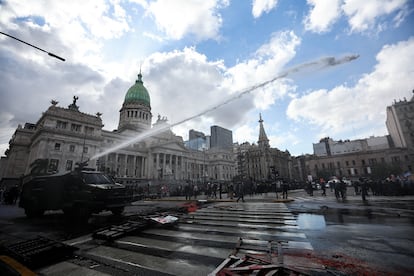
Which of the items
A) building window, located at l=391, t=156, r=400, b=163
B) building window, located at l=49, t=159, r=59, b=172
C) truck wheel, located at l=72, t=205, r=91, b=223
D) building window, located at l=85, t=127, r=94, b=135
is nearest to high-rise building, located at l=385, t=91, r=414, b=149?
building window, located at l=391, t=156, r=400, b=163

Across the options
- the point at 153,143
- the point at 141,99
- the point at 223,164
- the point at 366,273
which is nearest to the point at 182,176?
the point at 153,143

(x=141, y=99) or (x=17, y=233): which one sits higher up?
(x=141, y=99)

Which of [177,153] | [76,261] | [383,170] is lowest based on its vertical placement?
[76,261]

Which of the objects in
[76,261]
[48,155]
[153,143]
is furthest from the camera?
[153,143]

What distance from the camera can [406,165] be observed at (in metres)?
63.7

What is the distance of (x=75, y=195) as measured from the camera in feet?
29.3

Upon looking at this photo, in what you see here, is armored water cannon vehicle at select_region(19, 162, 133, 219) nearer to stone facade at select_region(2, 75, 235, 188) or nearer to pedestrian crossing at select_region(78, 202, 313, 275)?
pedestrian crossing at select_region(78, 202, 313, 275)

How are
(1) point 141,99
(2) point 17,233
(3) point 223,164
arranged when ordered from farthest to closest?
1. (3) point 223,164
2. (1) point 141,99
3. (2) point 17,233

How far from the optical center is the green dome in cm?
7465

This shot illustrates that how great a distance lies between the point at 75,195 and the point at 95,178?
1.12m

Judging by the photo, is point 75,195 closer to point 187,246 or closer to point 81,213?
point 81,213

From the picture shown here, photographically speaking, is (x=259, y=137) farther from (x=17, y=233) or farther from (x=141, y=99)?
(x=17, y=233)

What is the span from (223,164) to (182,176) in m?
25.7

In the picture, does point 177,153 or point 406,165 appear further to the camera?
point 177,153
